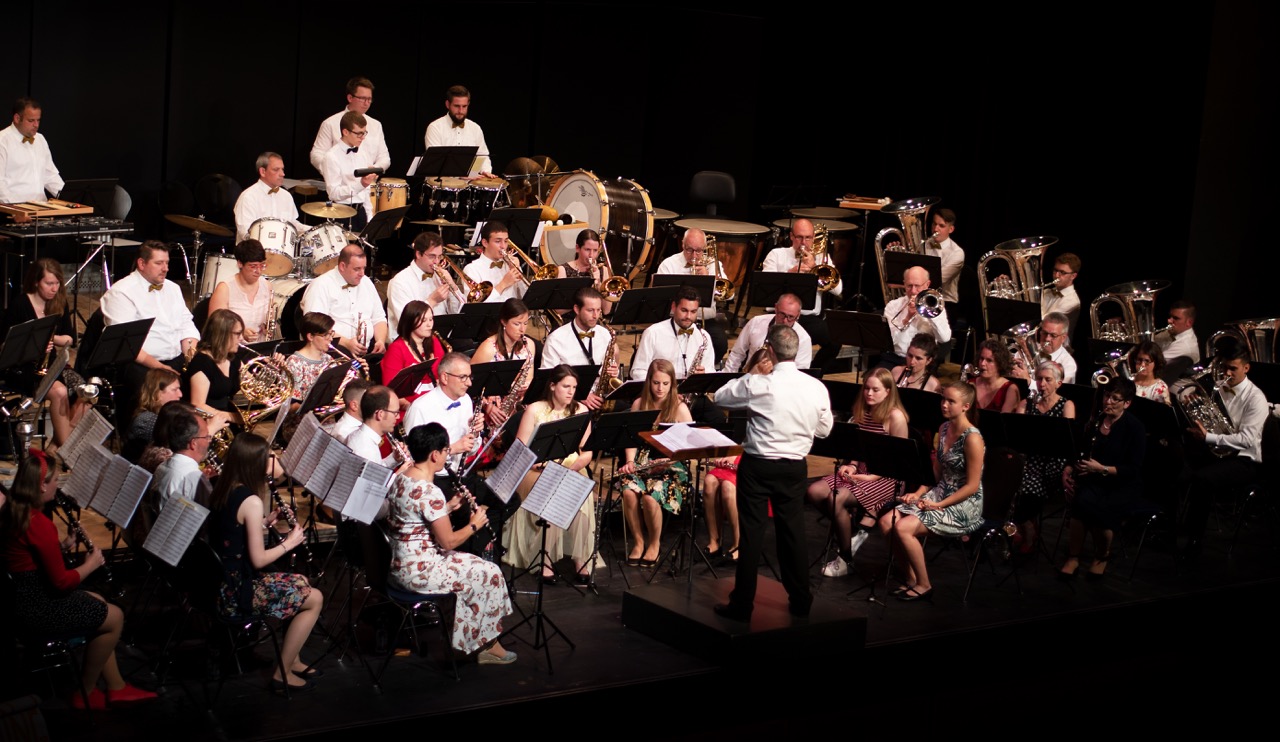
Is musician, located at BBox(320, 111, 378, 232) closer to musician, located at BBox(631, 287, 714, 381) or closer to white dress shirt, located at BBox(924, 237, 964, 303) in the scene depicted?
musician, located at BBox(631, 287, 714, 381)

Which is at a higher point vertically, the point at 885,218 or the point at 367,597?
the point at 885,218

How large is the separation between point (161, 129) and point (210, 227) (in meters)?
1.75

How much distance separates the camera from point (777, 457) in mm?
6039

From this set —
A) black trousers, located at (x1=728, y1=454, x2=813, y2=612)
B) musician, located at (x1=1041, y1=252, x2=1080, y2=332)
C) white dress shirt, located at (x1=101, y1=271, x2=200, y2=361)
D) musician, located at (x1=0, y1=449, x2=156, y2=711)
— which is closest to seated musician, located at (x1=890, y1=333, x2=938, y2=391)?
black trousers, located at (x1=728, y1=454, x2=813, y2=612)

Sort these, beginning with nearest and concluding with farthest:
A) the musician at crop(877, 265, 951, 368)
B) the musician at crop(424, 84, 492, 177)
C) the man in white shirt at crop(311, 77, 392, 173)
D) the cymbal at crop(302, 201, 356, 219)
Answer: the musician at crop(877, 265, 951, 368) → the cymbal at crop(302, 201, 356, 219) → the man in white shirt at crop(311, 77, 392, 173) → the musician at crop(424, 84, 492, 177)

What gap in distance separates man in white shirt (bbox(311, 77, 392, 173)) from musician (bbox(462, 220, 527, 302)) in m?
1.84

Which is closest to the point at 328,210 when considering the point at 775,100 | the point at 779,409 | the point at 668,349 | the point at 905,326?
the point at 668,349

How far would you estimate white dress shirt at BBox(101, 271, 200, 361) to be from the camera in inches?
308

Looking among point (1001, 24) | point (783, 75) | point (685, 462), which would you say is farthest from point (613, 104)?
point (685, 462)

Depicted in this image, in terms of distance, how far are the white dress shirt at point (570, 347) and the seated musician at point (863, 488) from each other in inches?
64.3

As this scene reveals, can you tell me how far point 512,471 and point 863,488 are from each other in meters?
2.27

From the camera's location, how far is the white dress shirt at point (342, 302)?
8453 millimetres

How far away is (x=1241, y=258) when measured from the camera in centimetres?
1085

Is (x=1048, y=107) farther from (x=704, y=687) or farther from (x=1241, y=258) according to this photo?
(x=704, y=687)
